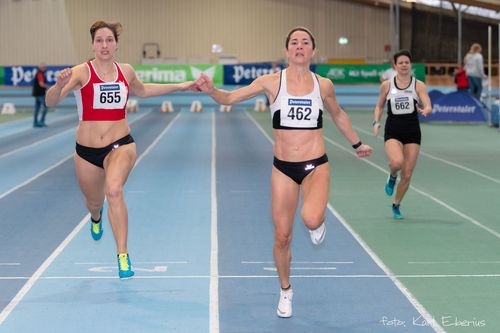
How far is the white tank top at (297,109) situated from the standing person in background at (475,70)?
22.3 meters

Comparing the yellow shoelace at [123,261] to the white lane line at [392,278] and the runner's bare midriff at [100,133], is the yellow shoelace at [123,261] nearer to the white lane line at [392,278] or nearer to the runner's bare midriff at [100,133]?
the runner's bare midriff at [100,133]

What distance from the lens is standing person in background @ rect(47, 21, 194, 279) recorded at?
7.95 m

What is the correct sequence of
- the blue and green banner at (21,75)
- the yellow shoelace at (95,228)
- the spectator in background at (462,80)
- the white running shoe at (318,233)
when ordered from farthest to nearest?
the blue and green banner at (21,75)
the spectator in background at (462,80)
the yellow shoelace at (95,228)
the white running shoe at (318,233)

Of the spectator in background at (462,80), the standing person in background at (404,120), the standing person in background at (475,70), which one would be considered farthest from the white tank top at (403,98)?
the spectator in background at (462,80)

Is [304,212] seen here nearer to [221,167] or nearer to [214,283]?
[214,283]


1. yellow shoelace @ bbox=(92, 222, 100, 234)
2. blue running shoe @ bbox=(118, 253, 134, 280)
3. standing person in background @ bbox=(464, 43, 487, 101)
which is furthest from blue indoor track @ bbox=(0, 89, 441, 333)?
standing person in background @ bbox=(464, 43, 487, 101)

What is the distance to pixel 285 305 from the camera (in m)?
6.87

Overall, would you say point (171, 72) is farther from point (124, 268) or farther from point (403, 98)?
point (124, 268)

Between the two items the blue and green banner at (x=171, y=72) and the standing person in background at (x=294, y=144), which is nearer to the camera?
the standing person in background at (x=294, y=144)

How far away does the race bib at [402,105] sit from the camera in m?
11.4

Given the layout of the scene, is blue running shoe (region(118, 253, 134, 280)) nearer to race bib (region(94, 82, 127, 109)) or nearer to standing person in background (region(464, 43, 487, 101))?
race bib (region(94, 82, 127, 109))

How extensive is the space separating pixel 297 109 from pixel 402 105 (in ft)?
15.4

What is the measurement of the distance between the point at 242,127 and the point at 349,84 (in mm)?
15461

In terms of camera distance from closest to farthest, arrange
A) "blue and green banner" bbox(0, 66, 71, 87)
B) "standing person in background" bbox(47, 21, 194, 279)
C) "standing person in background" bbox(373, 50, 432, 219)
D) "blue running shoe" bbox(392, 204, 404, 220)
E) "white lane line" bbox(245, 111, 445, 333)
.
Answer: "white lane line" bbox(245, 111, 445, 333) < "standing person in background" bbox(47, 21, 194, 279) < "standing person in background" bbox(373, 50, 432, 219) < "blue running shoe" bbox(392, 204, 404, 220) < "blue and green banner" bbox(0, 66, 71, 87)
